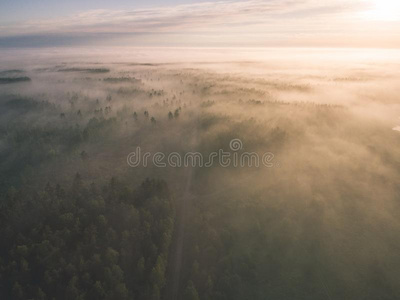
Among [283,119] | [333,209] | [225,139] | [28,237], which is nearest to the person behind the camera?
[28,237]

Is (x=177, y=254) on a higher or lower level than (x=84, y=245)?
lower

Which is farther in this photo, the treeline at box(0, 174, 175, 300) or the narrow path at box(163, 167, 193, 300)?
the narrow path at box(163, 167, 193, 300)

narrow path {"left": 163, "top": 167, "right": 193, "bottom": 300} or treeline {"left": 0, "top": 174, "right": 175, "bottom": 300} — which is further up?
treeline {"left": 0, "top": 174, "right": 175, "bottom": 300}

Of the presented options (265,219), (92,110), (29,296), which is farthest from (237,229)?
(92,110)

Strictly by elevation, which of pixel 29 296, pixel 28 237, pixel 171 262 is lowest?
pixel 171 262

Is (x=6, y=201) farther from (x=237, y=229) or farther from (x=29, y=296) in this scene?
(x=237, y=229)

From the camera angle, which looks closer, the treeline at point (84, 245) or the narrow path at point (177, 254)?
the treeline at point (84, 245)

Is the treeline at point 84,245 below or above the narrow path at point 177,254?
above

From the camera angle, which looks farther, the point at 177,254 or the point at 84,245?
the point at 177,254
